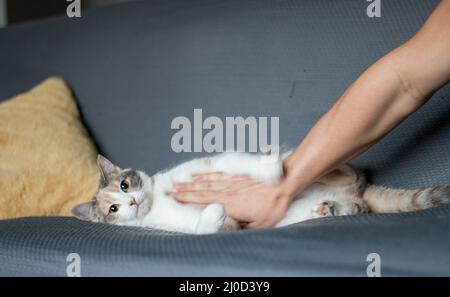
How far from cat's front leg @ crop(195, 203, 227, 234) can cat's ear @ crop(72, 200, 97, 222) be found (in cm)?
38

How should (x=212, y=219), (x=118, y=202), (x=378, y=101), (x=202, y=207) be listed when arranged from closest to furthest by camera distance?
(x=378, y=101)
(x=212, y=219)
(x=202, y=207)
(x=118, y=202)

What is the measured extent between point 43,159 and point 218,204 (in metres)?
0.79

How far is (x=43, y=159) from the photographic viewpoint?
5.23ft

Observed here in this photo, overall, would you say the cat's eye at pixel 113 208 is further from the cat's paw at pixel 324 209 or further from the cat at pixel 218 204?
the cat's paw at pixel 324 209

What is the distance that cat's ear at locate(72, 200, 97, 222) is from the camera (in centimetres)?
131

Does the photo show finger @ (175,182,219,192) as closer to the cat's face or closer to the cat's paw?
the cat's face

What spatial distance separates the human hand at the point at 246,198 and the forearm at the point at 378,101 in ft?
0.13

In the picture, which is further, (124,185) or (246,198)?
(124,185)

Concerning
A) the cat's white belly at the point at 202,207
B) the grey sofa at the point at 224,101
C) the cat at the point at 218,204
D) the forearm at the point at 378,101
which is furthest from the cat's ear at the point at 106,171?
the forearm at the point at 378,101

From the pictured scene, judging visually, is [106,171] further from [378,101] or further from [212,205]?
[378,101]

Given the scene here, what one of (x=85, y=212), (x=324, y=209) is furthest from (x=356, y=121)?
(x=85, y=212)

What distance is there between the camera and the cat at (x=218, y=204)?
3.56 feet
